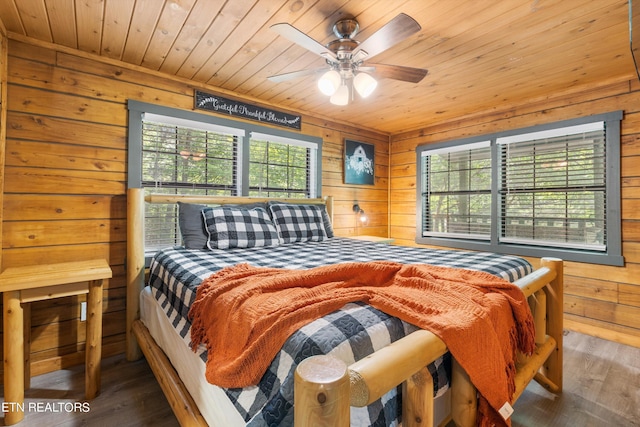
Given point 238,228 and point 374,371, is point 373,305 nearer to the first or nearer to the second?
point 374,371

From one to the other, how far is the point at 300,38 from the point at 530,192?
272 cm

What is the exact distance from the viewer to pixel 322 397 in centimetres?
48

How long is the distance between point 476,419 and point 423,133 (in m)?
3.43

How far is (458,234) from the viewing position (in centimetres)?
360

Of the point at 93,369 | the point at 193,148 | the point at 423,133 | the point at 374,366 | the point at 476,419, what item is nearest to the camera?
the point at 374,366

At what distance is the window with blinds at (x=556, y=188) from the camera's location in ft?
8.67

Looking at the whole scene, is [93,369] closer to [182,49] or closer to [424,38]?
[182,49]

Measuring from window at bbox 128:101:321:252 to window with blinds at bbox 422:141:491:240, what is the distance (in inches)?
65.0

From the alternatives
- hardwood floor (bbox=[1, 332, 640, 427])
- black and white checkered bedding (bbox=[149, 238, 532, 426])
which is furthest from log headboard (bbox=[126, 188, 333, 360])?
black and white checkered bedding (bbox=[149, 238, 532, 426])

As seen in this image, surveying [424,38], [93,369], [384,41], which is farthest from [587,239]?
[93,369]

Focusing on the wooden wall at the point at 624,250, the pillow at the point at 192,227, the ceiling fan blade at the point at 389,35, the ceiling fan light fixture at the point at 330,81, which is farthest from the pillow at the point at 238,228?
the wooden wall at the point at 624,250

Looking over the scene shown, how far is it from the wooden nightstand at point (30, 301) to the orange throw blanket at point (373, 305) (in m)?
0.91

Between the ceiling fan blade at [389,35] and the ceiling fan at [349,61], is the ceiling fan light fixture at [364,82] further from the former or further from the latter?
the ceiling fan blade at [389,35]

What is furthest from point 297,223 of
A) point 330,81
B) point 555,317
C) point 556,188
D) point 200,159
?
point 556,188
